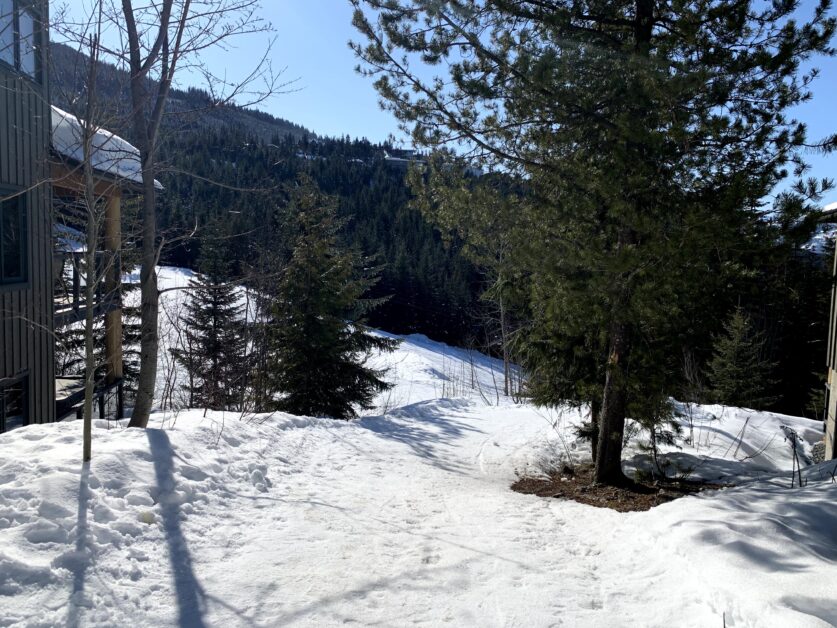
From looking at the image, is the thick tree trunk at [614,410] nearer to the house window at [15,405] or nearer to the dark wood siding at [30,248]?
the dark wood siding at [30,248]

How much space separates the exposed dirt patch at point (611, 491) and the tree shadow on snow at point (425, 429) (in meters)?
1.21

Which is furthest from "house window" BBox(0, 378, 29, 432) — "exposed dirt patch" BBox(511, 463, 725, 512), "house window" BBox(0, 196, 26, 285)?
"exposed dirt patch" BBox(511, 463, 725, 512)

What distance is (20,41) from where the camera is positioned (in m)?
6.35

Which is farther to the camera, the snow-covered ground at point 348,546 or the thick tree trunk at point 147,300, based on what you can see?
the thick tree trunk at point 147,300

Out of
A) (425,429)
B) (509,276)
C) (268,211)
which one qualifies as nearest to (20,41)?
(509,276)

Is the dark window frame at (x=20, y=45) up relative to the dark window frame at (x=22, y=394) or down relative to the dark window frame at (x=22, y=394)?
up

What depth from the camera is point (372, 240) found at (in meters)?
53.2

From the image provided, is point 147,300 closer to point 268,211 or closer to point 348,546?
point 348,546

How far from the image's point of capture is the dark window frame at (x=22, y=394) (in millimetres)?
6984

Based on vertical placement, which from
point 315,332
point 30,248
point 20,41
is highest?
point 20,41

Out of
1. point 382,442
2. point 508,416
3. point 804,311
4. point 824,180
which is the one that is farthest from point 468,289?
point 824,180

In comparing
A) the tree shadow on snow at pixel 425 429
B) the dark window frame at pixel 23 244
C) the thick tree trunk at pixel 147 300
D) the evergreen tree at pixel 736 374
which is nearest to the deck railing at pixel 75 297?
the dark window frame at pixel 23 244

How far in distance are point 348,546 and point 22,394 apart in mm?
5965

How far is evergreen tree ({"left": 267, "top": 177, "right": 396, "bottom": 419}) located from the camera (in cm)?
1320
